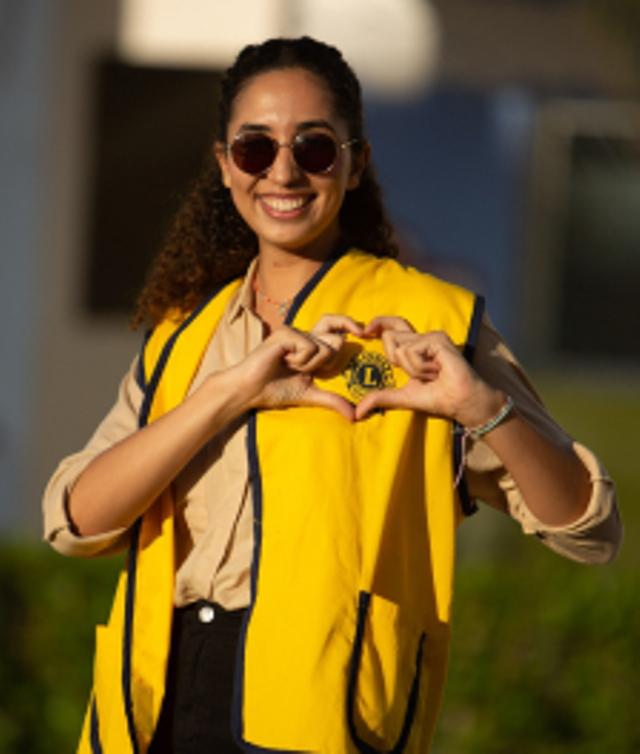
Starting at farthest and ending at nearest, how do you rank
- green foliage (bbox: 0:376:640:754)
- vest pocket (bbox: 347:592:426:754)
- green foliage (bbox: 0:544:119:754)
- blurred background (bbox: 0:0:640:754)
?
blurred background (bbox: 0:0:640:754) → green foliage (bbox: 0:544:119:754) → green foliage (bbox: 0:376:640:754) → vest pocket (bbox: 347:592:426:754)

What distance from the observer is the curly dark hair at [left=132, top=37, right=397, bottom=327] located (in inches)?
125

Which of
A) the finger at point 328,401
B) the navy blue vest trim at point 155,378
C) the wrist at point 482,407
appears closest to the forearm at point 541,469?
the wrist at point 482,407

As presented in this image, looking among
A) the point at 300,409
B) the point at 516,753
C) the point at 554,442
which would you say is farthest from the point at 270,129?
the point at 516,753

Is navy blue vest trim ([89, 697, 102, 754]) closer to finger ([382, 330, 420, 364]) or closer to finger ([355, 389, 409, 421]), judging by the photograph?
finger ([355, 389, 409, 421])

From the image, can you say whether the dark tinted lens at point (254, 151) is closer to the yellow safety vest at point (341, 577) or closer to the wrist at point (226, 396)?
the yellow safety vest at point (341, 577)

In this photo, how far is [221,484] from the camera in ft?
9.95

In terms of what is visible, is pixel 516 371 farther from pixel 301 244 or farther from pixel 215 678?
pixel 215 678

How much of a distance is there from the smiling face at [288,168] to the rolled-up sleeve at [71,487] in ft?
1.34

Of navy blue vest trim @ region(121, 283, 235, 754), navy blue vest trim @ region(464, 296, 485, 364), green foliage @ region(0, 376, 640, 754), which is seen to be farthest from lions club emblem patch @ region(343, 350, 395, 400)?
green foliage @ region(0, 376, 640, 754)

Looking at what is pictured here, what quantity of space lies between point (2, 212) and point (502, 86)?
265cm

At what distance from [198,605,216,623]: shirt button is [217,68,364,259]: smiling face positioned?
2.17ft

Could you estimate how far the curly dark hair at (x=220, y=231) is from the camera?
3.19 m

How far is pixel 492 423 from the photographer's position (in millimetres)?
2863

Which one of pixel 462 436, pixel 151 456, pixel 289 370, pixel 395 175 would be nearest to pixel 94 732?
pixel 151 456
